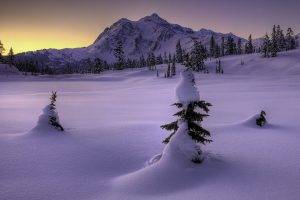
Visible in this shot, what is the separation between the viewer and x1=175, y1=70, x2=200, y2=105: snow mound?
1303 centimetres

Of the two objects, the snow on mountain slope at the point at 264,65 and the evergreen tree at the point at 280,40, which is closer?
the snow on mountain slope at the point at 264,65

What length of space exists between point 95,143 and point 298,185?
9.74 m

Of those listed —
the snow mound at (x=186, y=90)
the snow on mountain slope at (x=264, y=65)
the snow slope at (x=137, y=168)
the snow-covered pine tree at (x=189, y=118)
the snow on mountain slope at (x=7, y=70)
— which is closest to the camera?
the snow slope at (x=137, y=168)

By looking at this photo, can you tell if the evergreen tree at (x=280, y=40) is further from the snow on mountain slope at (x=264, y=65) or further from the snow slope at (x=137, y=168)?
the snow slope at (x=137, y=168)

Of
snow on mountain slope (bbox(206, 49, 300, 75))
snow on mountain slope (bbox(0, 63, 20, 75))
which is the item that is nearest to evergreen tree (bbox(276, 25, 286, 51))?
snow on mountain slope (bbox(206, 49, 300, 75))

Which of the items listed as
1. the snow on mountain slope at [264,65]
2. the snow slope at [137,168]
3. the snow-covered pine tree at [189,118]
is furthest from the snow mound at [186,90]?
the snow on mountain slope at [264,65]

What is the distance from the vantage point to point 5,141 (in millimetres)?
15789

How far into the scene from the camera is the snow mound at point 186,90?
1303 centimetres

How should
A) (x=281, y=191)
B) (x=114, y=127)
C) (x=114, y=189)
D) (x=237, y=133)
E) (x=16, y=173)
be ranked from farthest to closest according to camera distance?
(x=114, y=127) < (x=237, y=133) < (x=16, y=173) < (x=114, y=189) < (x=281, y=191)

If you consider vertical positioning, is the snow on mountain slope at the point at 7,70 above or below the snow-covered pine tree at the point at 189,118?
above

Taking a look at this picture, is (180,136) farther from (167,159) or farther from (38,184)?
(38,184)

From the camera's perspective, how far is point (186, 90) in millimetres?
13219

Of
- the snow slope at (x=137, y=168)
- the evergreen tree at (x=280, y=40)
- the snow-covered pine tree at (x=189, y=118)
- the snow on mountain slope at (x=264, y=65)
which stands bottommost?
the snow slope at (x=137, y=168)

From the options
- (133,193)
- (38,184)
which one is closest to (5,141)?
(38,184)
